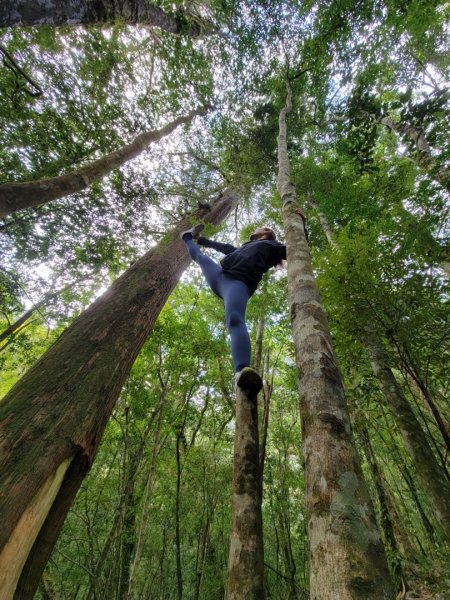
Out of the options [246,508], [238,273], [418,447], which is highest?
[238,273]

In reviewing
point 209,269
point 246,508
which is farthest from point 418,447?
point 209,269

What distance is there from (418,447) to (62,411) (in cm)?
343

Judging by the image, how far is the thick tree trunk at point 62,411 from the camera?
1345mm

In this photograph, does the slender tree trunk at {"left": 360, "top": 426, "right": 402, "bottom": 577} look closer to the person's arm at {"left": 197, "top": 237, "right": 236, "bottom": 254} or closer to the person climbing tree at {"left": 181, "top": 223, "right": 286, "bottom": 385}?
the person climbing tree at {"left": 181, "top": 223, "right": 286, "bottom": 385}

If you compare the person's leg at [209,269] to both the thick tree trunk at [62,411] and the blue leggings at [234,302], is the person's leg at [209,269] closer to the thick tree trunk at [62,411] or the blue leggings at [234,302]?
the blue leggings at [234,302]

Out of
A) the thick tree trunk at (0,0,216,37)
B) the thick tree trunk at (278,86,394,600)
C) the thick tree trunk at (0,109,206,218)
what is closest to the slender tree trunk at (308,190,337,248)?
the thick tree trunk at (0,109,206,218)

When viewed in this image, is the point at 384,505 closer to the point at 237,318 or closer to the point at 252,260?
the point at 237,318

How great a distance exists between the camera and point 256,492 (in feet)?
7.93

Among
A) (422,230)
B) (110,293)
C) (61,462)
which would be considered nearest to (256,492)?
(61,462)

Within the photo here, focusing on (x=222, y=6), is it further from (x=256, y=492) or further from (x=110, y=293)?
(x=256, y=492)

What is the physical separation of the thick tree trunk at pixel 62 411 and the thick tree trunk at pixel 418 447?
291 centimetres

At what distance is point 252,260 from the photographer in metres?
3.16

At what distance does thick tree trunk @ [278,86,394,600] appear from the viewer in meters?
0.74

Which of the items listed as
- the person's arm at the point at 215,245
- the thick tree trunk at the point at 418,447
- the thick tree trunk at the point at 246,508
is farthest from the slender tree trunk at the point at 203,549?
the person's arm at the point at 215,245
